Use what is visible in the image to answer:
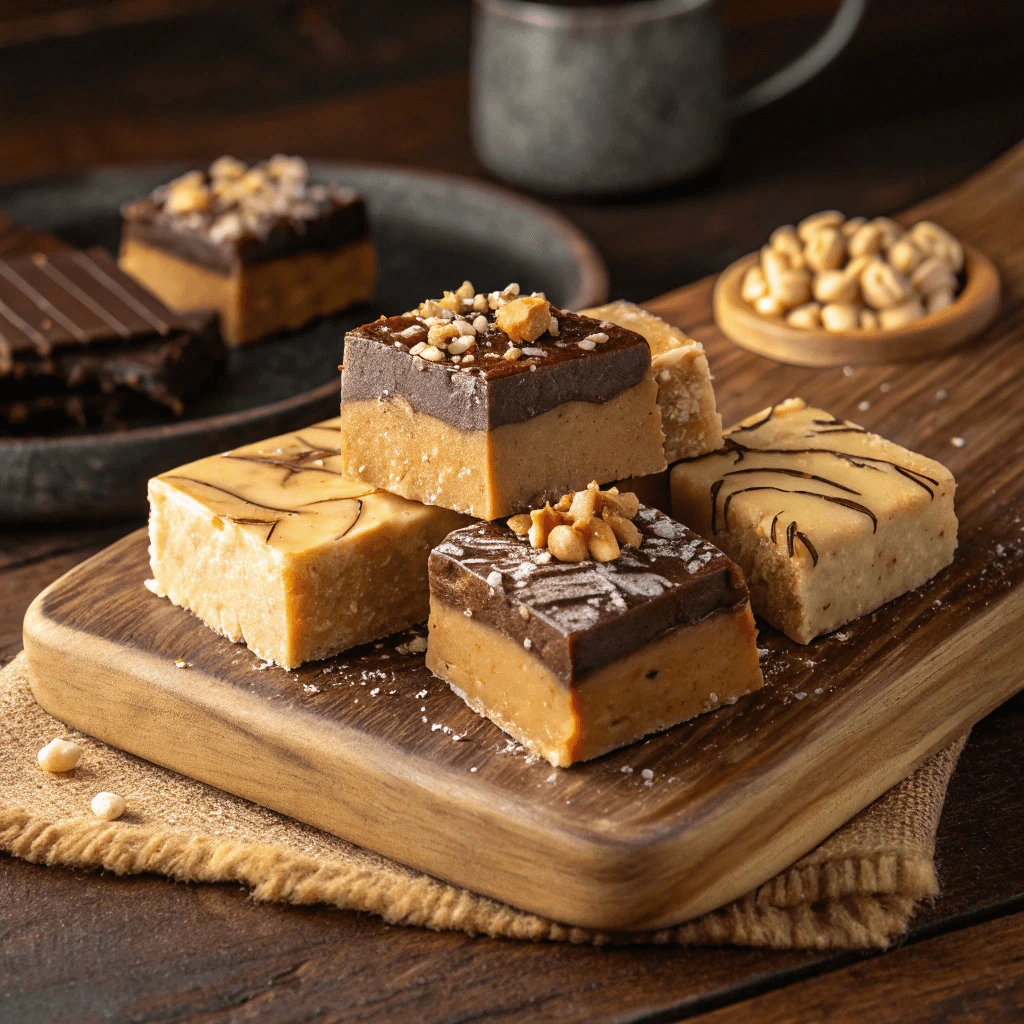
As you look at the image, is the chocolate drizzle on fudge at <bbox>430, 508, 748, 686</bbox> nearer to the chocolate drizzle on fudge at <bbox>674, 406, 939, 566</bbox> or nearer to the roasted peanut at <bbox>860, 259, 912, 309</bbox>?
the chocolate drizzle on fudge at <bbox>674, 406, 939, 566</bbox>

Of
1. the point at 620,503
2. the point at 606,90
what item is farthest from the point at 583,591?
the point at 606,90

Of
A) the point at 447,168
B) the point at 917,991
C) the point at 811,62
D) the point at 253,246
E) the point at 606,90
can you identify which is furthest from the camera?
the point at 447,168

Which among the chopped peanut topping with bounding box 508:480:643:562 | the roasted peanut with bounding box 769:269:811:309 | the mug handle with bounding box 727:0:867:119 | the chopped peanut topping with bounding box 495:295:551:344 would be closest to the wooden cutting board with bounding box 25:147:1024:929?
the chopped peanut topping with bounding box 508:480:643:562

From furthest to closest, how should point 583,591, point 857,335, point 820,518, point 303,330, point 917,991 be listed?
point 303,330 < point 857,335 < point 820,518 < point 583,591 < point 917,991

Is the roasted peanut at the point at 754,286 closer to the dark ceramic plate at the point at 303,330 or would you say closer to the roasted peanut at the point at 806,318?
the roasted peanut at the point at 806,318

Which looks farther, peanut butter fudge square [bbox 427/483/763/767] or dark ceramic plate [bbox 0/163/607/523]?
dark ceramic plate [bbox 0/163/607/523]

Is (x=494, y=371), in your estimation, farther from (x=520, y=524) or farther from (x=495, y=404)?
(x=520, y=524)
